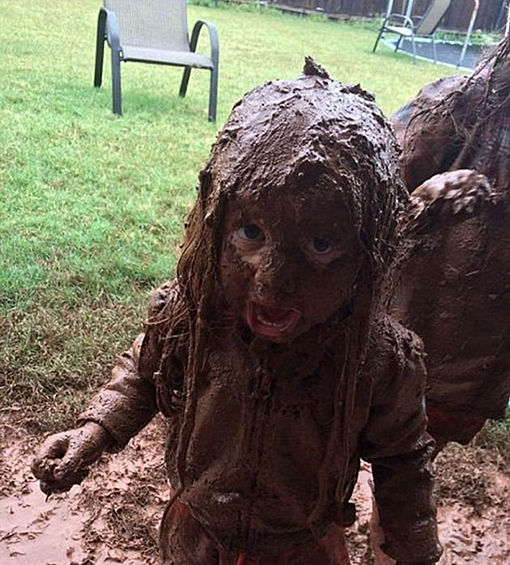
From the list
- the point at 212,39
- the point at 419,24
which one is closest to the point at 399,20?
the point at 419,24

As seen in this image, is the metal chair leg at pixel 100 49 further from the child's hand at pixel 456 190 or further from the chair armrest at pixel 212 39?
the child's hand at pixel 456 190

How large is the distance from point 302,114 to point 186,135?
386 cm

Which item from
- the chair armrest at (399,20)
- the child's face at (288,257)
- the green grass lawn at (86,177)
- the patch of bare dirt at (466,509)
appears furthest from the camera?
the chair armrest at (399,20)

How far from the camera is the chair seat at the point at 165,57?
497cm

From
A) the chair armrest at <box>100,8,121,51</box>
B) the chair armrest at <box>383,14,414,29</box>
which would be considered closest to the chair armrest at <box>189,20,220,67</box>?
the chair armrest at <box>100,8,121,51</box>

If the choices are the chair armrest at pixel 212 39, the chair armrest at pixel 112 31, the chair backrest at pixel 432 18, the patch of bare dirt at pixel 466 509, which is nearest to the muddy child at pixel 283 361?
the patch of bare dirt at pixel 466 509

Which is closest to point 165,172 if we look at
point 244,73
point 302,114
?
point 244,73

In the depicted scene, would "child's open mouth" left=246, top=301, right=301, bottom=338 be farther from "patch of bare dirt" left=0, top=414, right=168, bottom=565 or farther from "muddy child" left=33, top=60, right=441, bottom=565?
"patch of bare dirt" left=0, top=414, right=168, bottom=565

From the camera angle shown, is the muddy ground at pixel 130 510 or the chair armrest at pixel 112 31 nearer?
the muddy ground at pixel 130 510

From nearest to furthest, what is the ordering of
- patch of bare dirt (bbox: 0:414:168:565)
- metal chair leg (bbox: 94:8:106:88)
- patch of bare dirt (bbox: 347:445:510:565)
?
patch of bare dirt (bbox: 0:414:168:565) → patch of bare dirt (bbox: 347:445:510:565) → metal chair leg (bbox: 94:8:106:88)

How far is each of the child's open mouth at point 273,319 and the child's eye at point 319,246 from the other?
7cm

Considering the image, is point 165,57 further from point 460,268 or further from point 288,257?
point 288,257

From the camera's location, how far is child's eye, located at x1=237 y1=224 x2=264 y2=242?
2.40 ft

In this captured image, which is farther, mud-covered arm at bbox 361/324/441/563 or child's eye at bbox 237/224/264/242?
mud-covered arm at bbox 361/324/441/563
